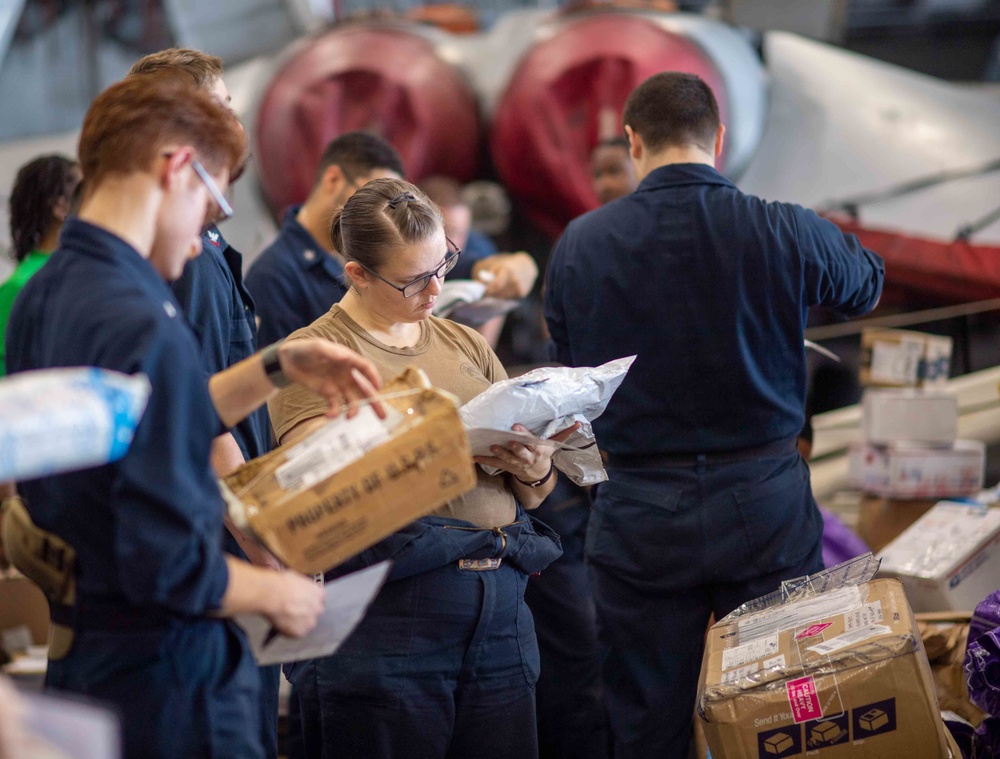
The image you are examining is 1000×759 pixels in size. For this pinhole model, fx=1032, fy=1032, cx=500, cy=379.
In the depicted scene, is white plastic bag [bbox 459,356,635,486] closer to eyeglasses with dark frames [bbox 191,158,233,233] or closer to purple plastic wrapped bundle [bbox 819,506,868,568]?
eyeglasses with dark frames [bbox 191,158,233,233]

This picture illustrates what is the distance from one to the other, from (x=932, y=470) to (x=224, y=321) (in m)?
2.60

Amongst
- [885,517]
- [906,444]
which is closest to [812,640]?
[885,517]

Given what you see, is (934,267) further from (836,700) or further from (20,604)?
(20,604)

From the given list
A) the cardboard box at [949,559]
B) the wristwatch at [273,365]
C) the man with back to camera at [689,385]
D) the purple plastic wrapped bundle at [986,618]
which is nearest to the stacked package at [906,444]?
the cardboard box at [949,559]

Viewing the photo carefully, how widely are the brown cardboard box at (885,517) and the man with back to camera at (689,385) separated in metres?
1.32

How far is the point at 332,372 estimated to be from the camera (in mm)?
1369

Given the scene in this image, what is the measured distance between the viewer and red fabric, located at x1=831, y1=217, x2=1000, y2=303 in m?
4.41

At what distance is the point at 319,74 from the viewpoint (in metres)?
4.91

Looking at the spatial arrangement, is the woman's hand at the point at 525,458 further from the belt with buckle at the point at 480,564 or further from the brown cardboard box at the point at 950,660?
the brown cardboard box at the point at 950,660

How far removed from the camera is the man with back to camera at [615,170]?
3500 millimetres

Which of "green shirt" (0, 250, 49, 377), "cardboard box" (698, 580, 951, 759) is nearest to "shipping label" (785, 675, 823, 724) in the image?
"cardboard box" (698, 580, 951, 759)

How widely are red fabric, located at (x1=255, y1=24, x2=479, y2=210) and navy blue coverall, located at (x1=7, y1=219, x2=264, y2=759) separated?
3.74m

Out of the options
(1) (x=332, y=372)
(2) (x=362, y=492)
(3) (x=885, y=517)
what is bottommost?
(3) (x=885, y=517)

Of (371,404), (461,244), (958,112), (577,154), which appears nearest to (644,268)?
(371,404)
